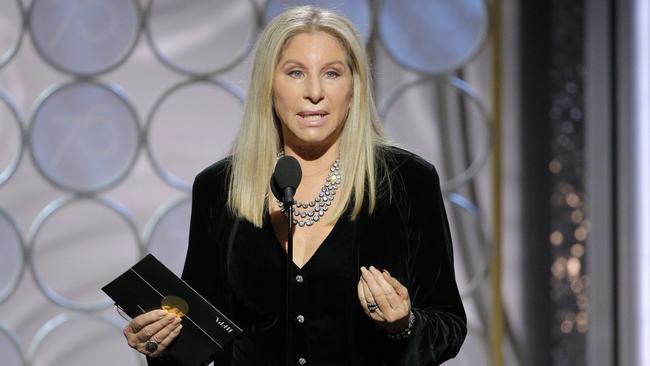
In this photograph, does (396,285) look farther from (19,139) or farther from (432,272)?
(19,139)

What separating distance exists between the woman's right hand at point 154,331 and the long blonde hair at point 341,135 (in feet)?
1.01

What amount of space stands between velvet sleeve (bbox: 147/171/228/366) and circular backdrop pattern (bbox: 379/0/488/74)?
5.37ft

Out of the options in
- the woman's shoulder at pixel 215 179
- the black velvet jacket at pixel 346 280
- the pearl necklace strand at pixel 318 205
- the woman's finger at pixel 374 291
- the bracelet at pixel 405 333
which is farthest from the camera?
the woman's shoulder at pixel 215 179

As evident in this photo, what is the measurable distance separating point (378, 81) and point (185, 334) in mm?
1943

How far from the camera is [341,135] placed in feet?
7.44

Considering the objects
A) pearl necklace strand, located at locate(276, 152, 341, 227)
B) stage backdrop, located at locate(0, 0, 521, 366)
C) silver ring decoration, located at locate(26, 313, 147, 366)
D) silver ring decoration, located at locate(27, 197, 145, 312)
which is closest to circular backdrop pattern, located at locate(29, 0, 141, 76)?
stage backdrop, located at locate(0, 0, 521, 366)

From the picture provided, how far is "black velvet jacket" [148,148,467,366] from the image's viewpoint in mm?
2146

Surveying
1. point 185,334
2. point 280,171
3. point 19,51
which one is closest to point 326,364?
point 185,334

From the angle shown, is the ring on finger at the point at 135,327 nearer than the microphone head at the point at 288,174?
No

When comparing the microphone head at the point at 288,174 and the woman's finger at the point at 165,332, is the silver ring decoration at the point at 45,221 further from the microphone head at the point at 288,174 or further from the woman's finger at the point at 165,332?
the microphone head at the point at 288,174

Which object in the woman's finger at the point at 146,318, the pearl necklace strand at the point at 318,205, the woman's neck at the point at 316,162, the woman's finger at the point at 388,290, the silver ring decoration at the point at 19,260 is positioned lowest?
the silver ring decoration at the point at 19,260

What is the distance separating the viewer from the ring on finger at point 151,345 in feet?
6.92

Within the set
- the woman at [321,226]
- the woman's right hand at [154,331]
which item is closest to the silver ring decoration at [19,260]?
the woman at [321,226]

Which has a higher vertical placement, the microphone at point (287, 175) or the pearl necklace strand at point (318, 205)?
the microphone at point (287, 175)
